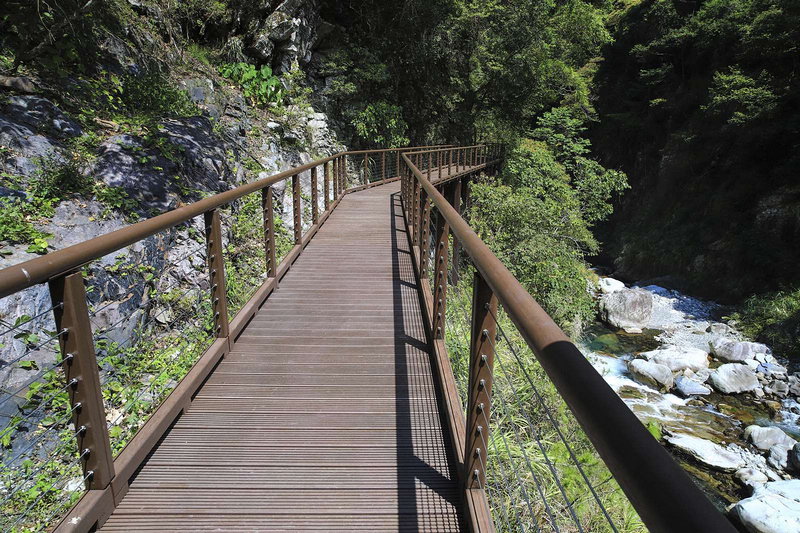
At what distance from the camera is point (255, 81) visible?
45.9 ft

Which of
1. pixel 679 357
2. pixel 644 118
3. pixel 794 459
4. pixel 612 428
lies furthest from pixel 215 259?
pixel 644 118

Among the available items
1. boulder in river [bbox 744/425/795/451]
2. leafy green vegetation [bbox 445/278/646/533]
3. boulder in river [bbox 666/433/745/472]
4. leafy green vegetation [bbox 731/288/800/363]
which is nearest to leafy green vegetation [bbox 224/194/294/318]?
leafy green vegetation [bbox 445/278/646/533]

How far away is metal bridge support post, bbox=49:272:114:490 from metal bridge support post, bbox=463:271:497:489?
61.7 inches

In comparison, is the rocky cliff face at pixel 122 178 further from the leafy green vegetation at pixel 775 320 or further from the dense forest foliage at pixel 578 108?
the leafy green vegetation at pixel 775 320

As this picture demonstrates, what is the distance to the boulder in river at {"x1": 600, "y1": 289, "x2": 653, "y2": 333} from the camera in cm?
1689

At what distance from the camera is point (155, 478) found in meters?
2.38

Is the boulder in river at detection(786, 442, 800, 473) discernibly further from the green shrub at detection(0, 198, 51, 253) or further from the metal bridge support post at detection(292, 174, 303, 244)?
the green shrub at detection(0, 198, 51, 253)

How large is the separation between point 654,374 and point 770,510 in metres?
5.29

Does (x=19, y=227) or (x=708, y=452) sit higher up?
(x=19, y=227)

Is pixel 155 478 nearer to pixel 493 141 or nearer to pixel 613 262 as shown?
pixel 613 262

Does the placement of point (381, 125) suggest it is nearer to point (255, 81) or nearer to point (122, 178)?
point (255, 81)

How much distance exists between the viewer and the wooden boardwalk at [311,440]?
2.17 metres

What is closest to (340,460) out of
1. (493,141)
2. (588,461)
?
(588,461)

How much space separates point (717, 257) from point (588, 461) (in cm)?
1827
